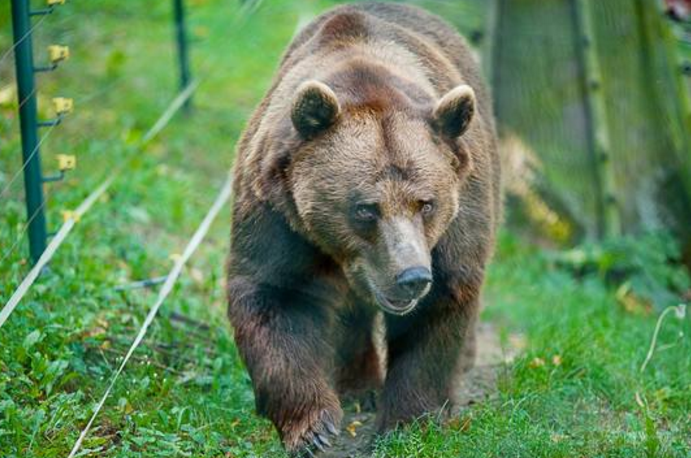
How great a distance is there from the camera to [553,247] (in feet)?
33.0

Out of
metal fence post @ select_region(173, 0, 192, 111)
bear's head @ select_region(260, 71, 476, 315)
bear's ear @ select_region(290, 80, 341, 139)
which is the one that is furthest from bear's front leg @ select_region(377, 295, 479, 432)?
metal fence post @ select_region(173, 0, 192, 111)

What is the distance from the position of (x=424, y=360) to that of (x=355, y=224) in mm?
969

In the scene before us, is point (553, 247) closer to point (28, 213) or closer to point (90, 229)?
point (90, 229)

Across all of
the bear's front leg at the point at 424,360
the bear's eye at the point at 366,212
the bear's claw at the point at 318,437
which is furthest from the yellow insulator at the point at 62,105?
the bear's claw at the point at 318,437

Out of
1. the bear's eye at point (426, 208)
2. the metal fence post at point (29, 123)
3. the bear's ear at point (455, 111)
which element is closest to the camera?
the bear's eye at point (426, 208)

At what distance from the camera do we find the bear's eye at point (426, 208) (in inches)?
195

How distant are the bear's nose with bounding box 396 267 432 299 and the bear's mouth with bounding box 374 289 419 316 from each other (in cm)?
13

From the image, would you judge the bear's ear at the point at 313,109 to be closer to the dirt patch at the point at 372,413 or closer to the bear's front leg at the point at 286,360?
the bear's front leg at the point at 286,360

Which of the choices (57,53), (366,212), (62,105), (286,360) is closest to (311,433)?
(286,360)

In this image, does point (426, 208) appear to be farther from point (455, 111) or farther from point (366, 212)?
point (455, 111)

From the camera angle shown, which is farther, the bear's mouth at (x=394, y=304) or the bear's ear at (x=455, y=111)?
the bear's ear at (x=455, y=111)

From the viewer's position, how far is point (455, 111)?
5129 millimetres

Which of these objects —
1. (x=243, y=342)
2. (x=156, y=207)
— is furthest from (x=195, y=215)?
(x=243, y=342)

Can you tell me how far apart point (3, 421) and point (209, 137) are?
19.7 feet
